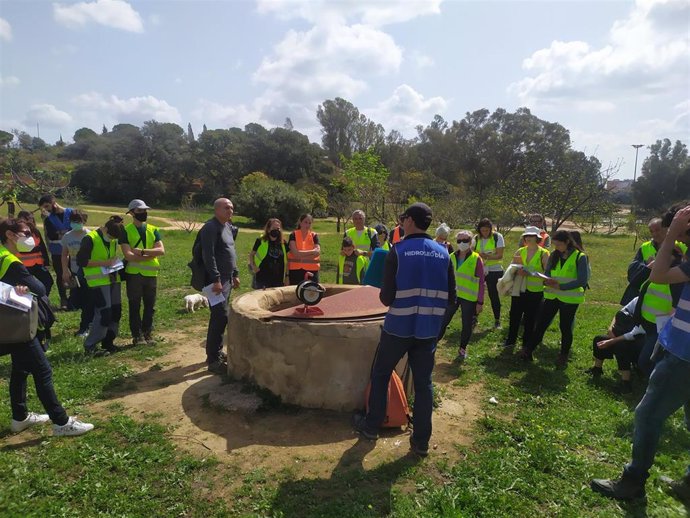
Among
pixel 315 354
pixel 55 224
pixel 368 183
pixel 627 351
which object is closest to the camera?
pixel 315 354

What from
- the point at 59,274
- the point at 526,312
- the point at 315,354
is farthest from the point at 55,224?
the point at 526,312

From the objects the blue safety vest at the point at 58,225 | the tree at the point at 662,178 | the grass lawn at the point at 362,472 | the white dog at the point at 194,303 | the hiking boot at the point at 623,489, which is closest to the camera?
the grass lawn at the point at 362,472

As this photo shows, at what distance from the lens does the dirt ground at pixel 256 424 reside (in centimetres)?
383

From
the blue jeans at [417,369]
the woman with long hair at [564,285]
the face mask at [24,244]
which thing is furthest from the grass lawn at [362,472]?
the face mask at [24,244]

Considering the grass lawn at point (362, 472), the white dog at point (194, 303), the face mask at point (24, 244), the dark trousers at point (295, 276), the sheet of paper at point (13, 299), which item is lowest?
the grass lawn at point (362, 472)

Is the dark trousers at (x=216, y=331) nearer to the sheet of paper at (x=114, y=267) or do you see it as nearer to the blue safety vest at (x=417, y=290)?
the sheet of paper at (x=114, y=267)

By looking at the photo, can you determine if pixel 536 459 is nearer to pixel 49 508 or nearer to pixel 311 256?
pixel 49 508

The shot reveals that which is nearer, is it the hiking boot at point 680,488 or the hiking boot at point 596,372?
the hiking boot at point 680,488

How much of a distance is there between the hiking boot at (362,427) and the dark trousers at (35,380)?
2537 mm

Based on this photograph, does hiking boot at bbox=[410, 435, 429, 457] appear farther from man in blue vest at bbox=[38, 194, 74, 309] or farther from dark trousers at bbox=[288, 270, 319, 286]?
man in blue vest at bbox=[38, 194, 74, 309]

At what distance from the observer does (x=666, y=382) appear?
3.15m

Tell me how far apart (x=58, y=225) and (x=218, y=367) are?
4894 mm

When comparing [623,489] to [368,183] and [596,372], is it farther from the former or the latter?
[368,183]

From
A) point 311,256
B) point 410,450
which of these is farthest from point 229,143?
point 410,450
